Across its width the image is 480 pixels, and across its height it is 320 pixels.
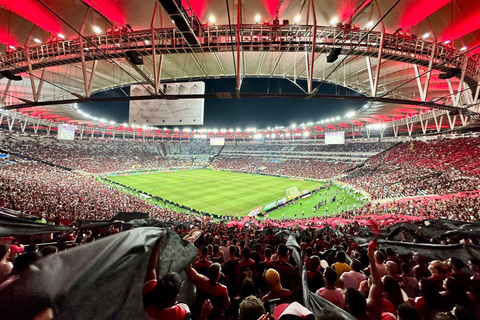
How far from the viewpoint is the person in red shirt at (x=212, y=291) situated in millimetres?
2723

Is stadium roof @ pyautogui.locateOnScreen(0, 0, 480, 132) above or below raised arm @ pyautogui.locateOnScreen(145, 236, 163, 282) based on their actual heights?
above

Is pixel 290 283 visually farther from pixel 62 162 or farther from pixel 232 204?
pixel 62 162

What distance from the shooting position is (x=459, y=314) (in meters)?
2.02

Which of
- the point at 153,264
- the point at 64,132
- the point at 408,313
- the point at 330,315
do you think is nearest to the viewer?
the point at 330,315

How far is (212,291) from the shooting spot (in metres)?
2.76

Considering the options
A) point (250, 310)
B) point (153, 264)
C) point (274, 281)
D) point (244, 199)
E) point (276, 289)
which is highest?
point (153, 264)

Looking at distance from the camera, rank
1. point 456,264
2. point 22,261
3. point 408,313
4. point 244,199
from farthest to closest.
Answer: point 244,199, point 456,264, point 22,261, point 408,313

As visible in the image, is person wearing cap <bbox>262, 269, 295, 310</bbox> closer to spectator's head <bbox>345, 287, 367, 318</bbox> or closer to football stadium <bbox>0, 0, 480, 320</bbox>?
football stadium <bbox>0, 0, 480, 320</bbox>

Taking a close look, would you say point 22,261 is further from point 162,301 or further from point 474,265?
point 474,265

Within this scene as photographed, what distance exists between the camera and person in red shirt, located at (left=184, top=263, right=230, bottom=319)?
2.72 metres

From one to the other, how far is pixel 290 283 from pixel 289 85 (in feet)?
221

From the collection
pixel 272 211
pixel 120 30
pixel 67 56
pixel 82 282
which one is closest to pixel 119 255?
pixel 82 282

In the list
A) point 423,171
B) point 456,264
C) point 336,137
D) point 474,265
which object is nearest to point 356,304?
point 456,264

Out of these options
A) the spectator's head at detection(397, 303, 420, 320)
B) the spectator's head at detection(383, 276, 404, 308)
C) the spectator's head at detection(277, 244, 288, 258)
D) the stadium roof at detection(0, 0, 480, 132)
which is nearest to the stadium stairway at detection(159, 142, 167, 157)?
the stadium roof at detection(0, 0, 480, 132)
